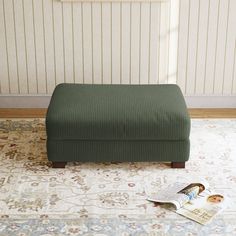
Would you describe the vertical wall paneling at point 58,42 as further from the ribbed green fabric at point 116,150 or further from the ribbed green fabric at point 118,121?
the ribbed green fabric at point 116,150

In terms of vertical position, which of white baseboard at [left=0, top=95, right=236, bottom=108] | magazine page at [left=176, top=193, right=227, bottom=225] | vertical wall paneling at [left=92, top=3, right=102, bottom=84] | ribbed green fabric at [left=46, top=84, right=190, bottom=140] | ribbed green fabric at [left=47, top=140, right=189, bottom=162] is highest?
vertical wall paneling at [left=92, top=3, right=102, bottom=84]

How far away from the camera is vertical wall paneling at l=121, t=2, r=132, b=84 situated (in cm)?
398

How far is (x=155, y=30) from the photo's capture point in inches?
159

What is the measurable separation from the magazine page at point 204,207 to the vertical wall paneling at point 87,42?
1.59m

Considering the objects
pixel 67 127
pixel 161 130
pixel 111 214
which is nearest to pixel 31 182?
pixel 67 127

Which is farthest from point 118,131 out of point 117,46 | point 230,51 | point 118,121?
point 230,51

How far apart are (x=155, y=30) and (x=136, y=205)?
5.37ft

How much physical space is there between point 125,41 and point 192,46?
0.52m

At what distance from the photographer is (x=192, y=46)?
4.11 m

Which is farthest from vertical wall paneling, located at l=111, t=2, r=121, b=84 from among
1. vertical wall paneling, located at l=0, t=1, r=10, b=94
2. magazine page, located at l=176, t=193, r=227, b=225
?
magazine page, located at l=176, t=193, r=227, b=225

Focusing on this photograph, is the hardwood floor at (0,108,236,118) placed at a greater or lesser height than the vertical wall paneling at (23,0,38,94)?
lesser

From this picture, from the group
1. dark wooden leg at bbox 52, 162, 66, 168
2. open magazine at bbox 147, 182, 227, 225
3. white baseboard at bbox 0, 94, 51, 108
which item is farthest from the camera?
white baseboard at bbox 0, 94, 51, 108

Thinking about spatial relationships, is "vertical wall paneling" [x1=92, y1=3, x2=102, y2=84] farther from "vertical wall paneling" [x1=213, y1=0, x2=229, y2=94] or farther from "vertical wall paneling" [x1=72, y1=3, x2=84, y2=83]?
"vertical wall paneling" [x1=213, y1=0, x2=229, y2=94]

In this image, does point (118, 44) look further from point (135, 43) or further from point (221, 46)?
point (221, 46)
